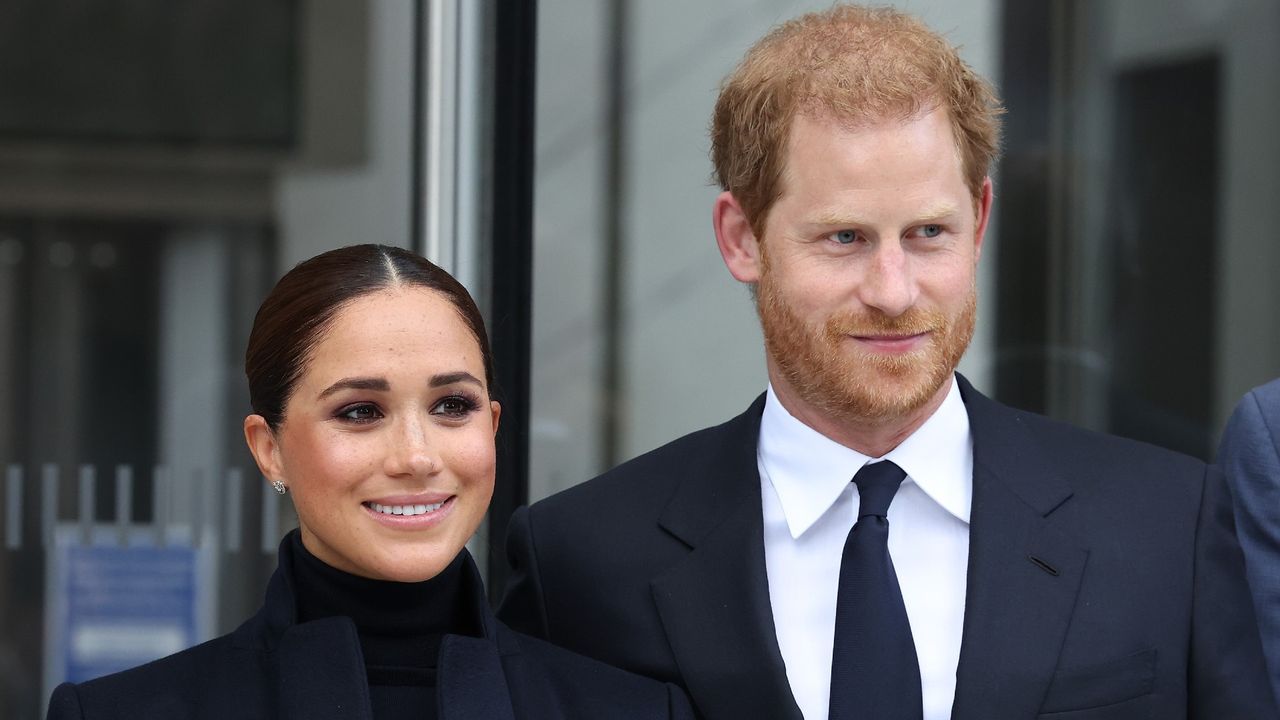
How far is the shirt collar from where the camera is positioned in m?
2.37

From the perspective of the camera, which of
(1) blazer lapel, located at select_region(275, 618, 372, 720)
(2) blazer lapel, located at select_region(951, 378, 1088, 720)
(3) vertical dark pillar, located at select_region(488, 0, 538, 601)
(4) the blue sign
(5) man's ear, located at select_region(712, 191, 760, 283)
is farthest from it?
(4) the blue sign

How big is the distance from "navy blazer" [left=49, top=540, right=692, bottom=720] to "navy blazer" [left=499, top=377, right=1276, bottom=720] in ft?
0.42

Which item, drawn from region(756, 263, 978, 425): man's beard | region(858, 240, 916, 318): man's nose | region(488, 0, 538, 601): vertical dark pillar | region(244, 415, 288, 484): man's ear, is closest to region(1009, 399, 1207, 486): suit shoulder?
region(756, 263, 978, 425): man's beard

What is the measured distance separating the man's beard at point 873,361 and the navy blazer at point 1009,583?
176mm

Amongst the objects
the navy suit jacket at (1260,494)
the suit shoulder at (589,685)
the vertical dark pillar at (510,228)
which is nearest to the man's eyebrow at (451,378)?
the suit shoulder at (589,685)

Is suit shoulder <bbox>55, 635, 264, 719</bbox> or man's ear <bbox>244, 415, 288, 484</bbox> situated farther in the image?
man's ear <bbox>244, 415, 288, 484</bbox>

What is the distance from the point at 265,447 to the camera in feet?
A: 7.47

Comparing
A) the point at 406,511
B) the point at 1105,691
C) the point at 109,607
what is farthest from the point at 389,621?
the point at 109,607

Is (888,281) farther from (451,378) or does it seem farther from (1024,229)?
(1024,229)

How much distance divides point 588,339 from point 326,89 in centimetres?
82

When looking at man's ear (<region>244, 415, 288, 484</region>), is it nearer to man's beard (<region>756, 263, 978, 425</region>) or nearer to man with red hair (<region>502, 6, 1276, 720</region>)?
man with red hair (<region>502, 6, 1276, 720</region>)

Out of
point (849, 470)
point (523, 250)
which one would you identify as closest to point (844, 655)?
point (849, 470)

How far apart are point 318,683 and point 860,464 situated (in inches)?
30.8

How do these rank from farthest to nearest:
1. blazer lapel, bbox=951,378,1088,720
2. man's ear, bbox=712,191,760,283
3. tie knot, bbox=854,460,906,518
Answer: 1. man's ear, bbox=712,191,760,283
2. tie knot, bbox=854,460,906,518
3. blazer lapel, bbox=951,378,1088,720
